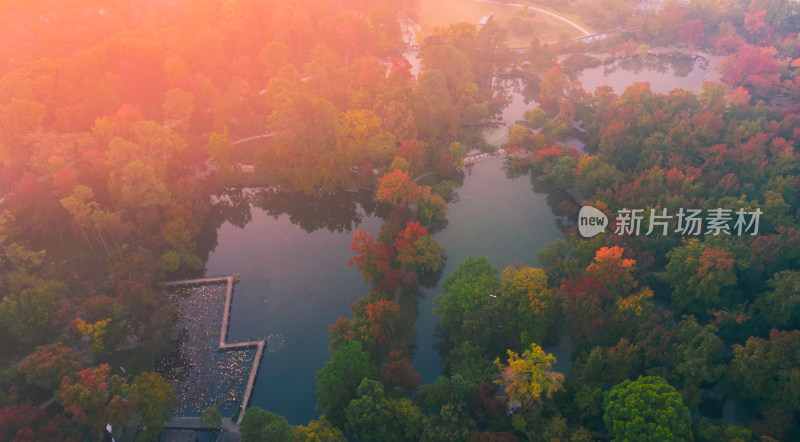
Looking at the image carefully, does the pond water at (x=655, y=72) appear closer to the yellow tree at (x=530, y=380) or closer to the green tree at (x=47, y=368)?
the yellow tree at (x=530, y=380)

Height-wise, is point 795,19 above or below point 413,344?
above

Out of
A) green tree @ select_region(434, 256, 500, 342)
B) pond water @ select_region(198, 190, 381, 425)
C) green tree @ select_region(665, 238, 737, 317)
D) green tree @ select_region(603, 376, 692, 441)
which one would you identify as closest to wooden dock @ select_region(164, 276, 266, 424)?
pond water @ select_region(198, 190, 381, 425)

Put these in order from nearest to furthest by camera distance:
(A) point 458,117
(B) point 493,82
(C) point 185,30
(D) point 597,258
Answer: (D) point 597,258 → (A) point 458,117 → (C) point 185,30 → (B) point 493,82

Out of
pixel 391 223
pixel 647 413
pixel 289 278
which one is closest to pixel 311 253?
pixel 289 278

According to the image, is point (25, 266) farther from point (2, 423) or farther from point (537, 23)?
point (537, 23)

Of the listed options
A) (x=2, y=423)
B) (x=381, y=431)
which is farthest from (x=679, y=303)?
(x=2, y=423)


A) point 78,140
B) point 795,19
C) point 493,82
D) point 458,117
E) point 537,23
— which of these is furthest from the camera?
point 537,23

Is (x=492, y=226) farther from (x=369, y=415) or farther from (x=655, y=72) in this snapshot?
(x=655, y=72)
